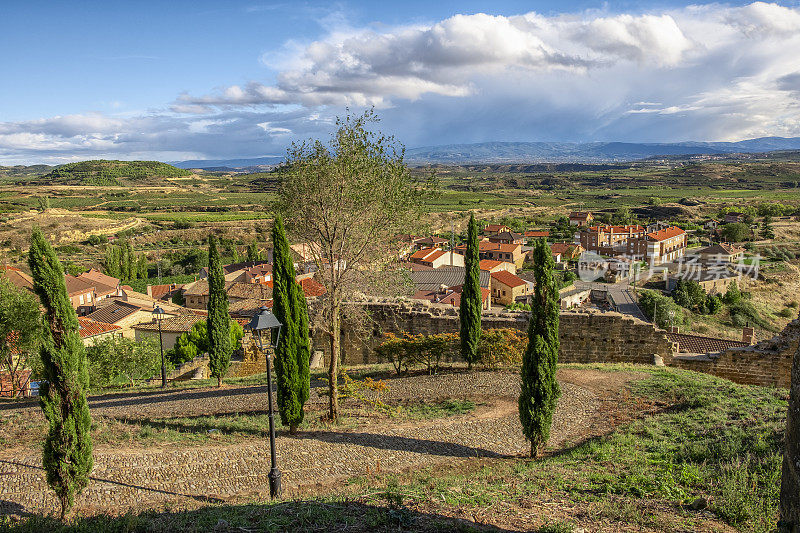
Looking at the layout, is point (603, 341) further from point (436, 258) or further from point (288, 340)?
point (436, 258)

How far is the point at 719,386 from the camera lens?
485 inches

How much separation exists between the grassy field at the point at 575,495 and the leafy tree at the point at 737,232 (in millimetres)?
89145

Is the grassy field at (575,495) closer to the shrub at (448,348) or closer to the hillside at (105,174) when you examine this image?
the shrub at (448,348)

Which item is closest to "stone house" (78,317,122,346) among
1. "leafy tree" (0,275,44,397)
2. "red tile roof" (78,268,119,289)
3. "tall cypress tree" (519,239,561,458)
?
"leafy tree" (0,275,44,397)

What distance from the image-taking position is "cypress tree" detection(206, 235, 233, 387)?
1891cm

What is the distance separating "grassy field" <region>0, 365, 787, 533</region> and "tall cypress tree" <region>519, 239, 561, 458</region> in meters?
0.64

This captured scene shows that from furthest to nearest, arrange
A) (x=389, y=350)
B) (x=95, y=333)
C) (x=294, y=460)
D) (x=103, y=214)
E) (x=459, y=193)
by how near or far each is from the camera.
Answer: (x=459, y=193), (x=103, y=214), (x=95, y=333), (x=389, y=350), (x=294, y=460)

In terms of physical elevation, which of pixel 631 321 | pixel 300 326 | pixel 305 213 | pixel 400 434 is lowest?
pixel 400 434

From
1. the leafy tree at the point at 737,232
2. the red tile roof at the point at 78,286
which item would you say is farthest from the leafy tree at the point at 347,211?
the leafy tree at the point at 737,232

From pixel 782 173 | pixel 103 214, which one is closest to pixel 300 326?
pixel 103 214

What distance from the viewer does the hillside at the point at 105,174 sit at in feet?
544

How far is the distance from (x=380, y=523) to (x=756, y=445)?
623 centimetres

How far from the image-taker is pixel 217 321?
19344 millimetres

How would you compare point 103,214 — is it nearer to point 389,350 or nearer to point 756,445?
point 389,350
